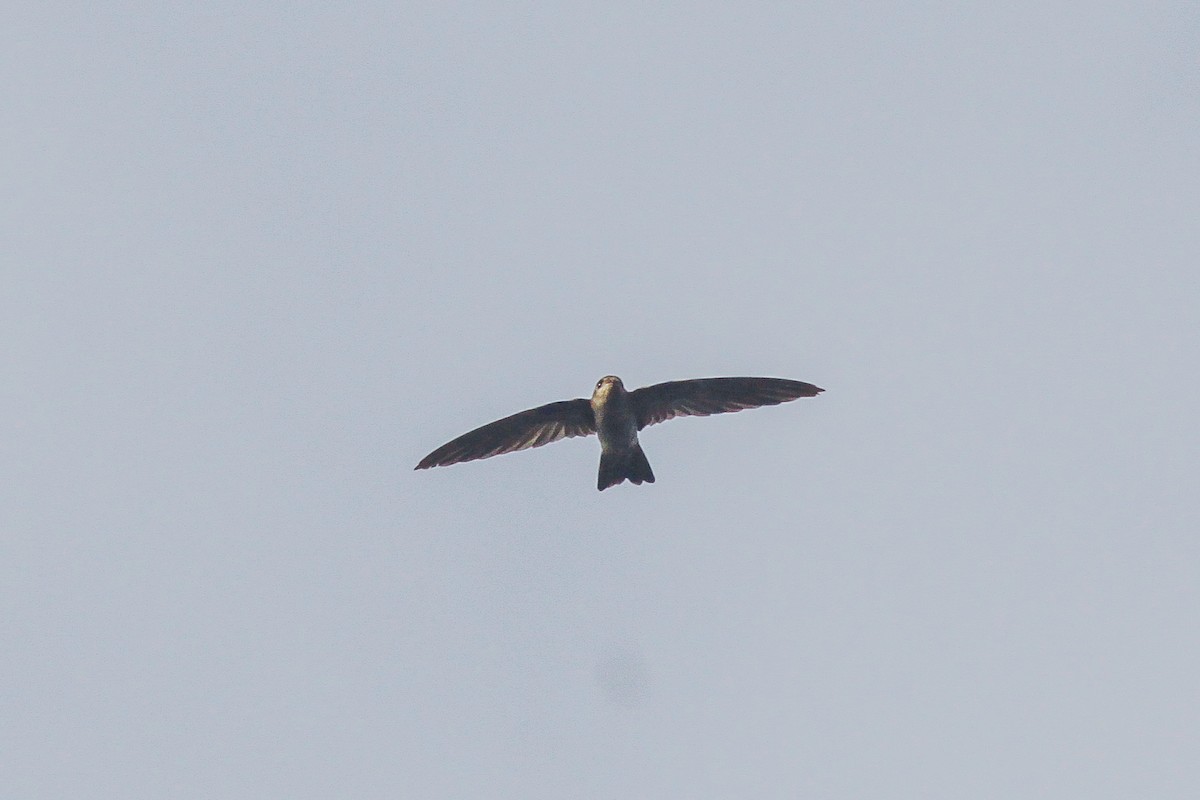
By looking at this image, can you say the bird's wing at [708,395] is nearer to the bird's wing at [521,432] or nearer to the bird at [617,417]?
the bird at [617,417]

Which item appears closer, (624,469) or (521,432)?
(624,469)

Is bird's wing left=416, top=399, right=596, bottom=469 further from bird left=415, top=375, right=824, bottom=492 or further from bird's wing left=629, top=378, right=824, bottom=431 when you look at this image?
bird's wing left=629, top=378, right=824, bottom=431

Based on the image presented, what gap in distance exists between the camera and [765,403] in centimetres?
2144

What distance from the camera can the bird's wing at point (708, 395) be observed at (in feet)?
69.9

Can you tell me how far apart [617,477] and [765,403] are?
2.18 metres

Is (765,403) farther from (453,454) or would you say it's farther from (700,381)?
(453,454)

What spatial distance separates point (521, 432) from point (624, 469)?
1812 mm

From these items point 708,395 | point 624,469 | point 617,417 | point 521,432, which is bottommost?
point 624,469

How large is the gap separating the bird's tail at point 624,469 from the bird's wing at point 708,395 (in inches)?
30.1

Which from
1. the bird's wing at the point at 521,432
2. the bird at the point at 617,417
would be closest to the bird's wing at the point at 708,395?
the bird at the point at 617,417

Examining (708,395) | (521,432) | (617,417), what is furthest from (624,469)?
(521,432)

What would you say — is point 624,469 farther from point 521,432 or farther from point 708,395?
point 521,432

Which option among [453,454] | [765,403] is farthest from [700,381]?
[453,454]

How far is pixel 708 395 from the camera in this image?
70.9ft
